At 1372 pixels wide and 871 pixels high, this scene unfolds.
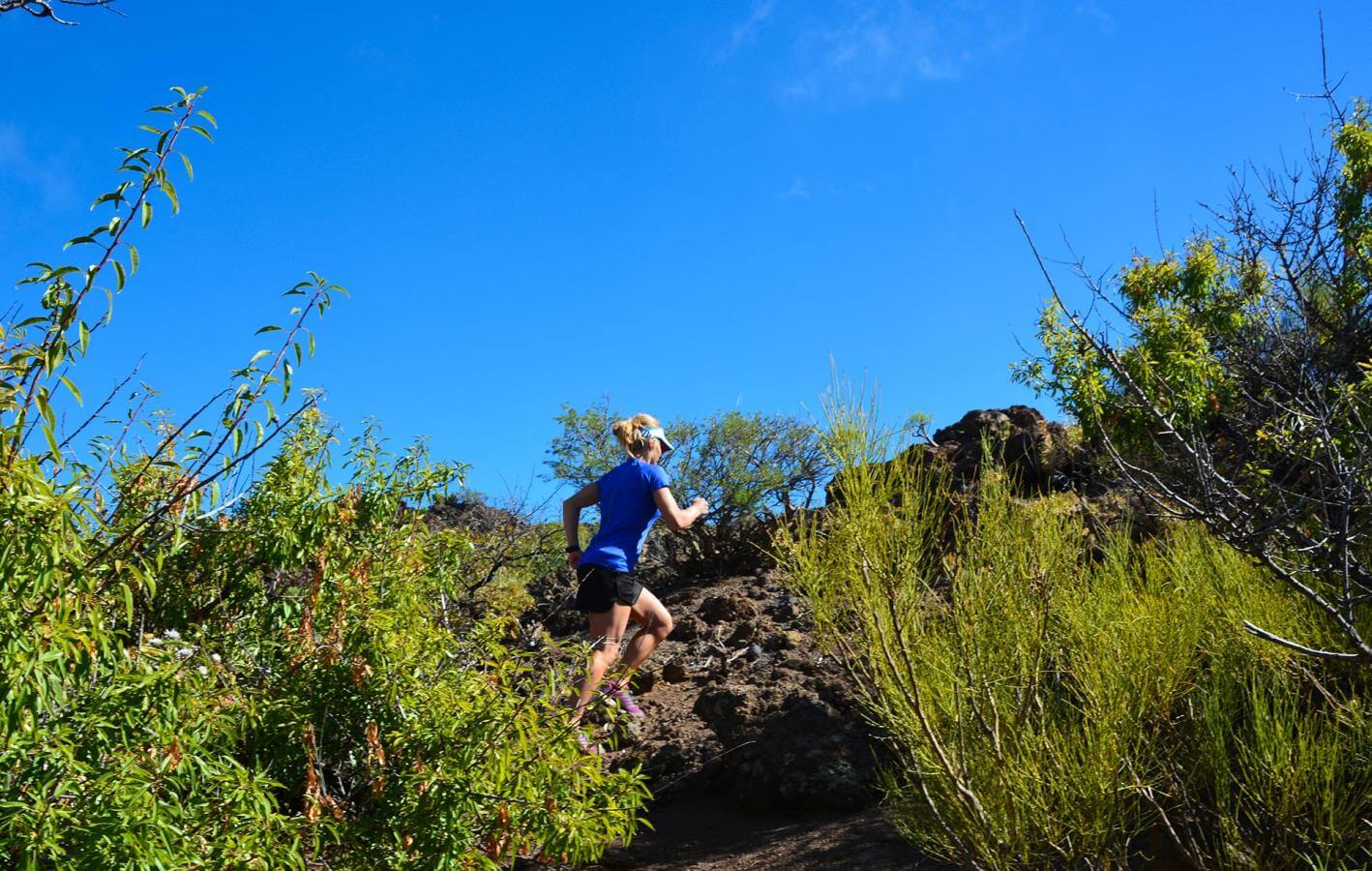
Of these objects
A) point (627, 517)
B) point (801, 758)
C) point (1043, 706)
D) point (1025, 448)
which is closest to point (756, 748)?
point (801, 758)

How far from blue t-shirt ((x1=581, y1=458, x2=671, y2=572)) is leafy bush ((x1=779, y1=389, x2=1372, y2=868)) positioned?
4.75 ft

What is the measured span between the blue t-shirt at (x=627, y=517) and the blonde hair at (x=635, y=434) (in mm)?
217

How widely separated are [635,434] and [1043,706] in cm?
272

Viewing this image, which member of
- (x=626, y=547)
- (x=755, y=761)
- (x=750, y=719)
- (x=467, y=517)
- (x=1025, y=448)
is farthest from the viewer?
(x=467, y=517)

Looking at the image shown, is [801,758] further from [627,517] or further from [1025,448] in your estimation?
[1025,448]

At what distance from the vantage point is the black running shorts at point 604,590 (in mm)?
5547

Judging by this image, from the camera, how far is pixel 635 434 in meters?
5.91

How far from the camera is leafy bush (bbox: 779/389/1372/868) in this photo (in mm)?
3664

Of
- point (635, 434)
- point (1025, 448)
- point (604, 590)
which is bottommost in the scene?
point (604, 590)

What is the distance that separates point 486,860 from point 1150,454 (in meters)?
8.21

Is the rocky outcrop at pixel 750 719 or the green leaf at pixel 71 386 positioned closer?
the green leaf at pixel 71 386

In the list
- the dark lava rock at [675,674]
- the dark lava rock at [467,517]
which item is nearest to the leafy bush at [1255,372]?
the dark lava rock at [675,674]

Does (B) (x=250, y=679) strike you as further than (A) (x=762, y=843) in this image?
No

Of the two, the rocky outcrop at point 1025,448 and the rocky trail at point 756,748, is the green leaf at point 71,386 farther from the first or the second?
the rocky outcrop at point 1025,448
